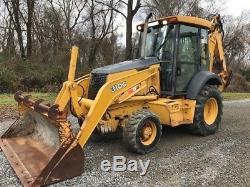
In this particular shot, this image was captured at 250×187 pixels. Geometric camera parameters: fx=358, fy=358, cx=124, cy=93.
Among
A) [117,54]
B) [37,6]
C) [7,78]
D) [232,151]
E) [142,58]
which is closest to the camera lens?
[232,151]

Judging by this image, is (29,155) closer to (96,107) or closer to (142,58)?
(96,107)

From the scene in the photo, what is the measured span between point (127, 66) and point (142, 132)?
1223 mm

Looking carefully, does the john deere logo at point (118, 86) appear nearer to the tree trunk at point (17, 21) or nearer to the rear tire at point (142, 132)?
the rear tire at point (142, 132)

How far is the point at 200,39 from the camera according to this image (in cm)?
743

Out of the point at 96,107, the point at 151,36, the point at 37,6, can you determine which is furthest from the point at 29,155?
the point at 37,6

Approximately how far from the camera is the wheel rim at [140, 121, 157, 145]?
6.03m

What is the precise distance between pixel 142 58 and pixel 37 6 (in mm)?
20279

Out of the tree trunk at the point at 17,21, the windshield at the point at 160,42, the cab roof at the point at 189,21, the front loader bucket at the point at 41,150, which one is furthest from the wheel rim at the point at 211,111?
the tree trunk at the point at 17,21

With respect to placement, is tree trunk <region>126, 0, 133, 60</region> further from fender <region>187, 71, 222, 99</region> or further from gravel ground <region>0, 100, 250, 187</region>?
fender <region>187, 71, 222, 99</region>

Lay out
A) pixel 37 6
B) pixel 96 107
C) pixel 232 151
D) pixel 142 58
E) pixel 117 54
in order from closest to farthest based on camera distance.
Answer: pixel 96 107 → pixel 232 151 → pixel 142 58 → pixel 37 6 → pixel 117 54

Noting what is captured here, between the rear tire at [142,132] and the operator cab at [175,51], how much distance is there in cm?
103

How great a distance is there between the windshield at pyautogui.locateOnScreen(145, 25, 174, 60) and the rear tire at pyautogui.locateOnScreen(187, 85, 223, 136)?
3.58 ft

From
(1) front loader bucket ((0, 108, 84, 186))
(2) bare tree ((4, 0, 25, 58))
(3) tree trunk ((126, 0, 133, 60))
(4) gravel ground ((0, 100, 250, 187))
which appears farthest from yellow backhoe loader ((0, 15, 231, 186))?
(2) bare tree ((4, 0, 25, 58))

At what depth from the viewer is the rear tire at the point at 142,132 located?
19.1ft
